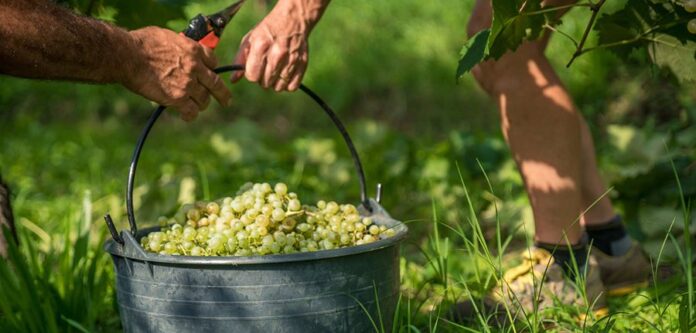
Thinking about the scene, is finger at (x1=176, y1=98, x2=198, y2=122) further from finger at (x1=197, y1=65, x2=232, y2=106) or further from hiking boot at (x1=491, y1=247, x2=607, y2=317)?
hiking boot at (x1=491, y1=247, x2=607, y2=317)

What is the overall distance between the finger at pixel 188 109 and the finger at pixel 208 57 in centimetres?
10

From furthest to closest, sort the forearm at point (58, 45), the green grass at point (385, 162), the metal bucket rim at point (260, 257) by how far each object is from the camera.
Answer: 1. the green grass at point (385, 162)
2. the forearm at point (58, 45)
3. the metal bucket rim at point (260, 257)

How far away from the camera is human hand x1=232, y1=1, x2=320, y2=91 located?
214 cm

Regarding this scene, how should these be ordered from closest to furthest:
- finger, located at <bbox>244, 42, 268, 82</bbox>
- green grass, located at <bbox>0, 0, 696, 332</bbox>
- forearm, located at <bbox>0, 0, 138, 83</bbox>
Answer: forearm, located at <bbox>0, 0, 138, 83</bbox> < finger, located at <bbox>244, 42, 268, 82</bbox> < green grass, located at <bbox>0, 0, 696, 332</bbox>

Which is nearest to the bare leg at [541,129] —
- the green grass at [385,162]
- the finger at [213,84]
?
the green grass at [385,162]

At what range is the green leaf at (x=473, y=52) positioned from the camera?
190 cm

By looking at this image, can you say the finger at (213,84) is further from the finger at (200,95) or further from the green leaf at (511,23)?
the green leaf at (511,23)

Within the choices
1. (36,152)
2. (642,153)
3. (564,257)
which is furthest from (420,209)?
(36,152)

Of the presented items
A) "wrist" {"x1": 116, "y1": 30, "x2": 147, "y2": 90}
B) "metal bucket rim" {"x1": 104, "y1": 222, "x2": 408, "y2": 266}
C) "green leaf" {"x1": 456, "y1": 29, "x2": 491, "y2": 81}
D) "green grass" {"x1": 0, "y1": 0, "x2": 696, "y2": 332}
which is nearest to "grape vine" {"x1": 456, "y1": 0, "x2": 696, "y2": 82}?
Answer: "green leaf" {"x1": 456, "y1": 29, "x2": 491, "y2": 81}

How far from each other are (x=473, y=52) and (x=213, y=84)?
63 centimetres

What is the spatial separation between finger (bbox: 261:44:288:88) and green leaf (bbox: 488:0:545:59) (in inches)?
19.6

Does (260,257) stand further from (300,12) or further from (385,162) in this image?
(385,162)

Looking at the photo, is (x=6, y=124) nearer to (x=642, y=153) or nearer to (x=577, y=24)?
(x=577, y=24)

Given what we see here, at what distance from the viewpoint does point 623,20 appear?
7.01 feet
